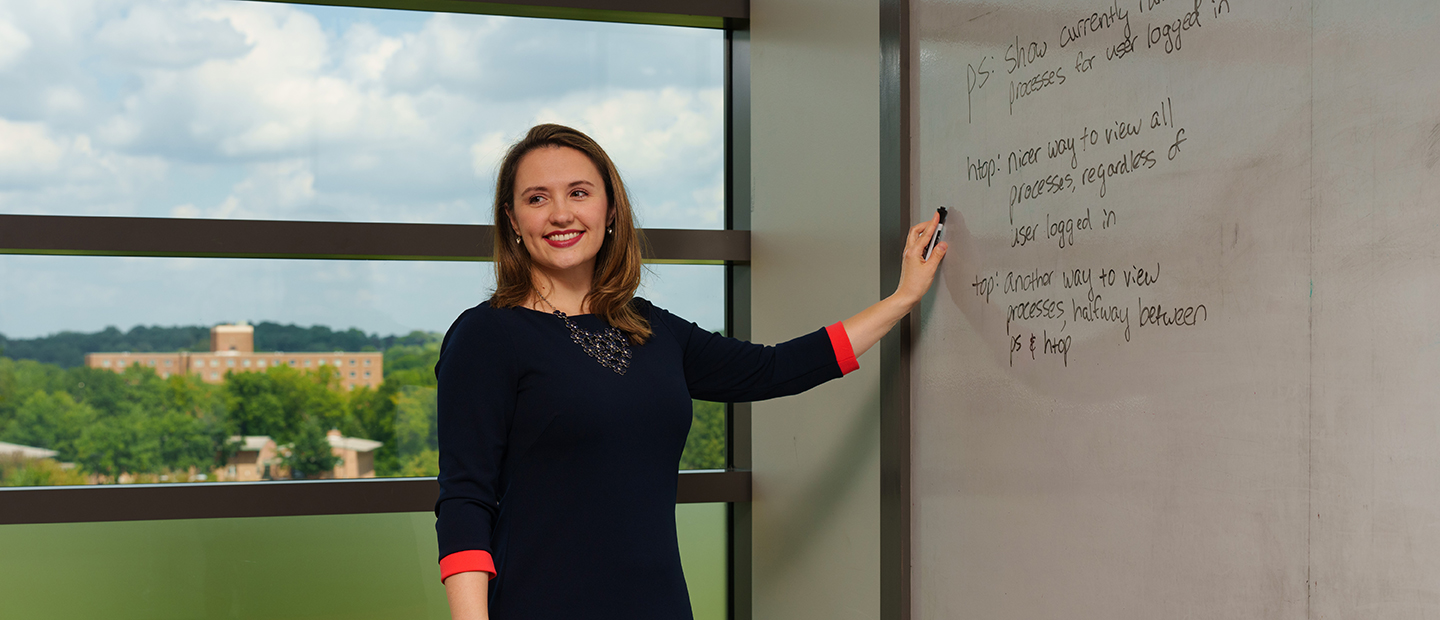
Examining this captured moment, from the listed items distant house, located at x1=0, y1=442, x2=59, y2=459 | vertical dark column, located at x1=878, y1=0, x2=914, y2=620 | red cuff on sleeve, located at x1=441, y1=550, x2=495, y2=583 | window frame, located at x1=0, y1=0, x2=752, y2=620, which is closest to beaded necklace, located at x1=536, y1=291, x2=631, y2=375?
red cuff on sleeve, located at x1=441, y1=550, x2=495, y2=583

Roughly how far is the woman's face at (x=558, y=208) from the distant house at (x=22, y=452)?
1207mm

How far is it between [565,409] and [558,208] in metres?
0.29

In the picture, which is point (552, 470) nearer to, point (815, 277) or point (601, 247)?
point (601, 247)

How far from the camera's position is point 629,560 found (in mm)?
1291

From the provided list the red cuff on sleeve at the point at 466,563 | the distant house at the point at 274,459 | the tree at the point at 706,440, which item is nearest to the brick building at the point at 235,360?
the distant house at the point at 274,459

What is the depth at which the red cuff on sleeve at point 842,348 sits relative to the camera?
143cm

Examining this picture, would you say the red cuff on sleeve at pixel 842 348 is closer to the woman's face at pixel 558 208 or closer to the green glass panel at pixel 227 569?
the woman's face at pixel 558 208

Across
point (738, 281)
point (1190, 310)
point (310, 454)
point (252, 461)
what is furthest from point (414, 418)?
point (1190, 310)

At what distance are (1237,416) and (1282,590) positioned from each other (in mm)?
140

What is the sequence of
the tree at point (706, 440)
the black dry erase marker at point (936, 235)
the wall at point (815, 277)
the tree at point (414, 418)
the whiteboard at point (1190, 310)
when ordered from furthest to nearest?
the tree at point (706, 440) < the tree at point (414, 418) < the wall at point (815, 277) < the black dry erase marker at point (936, 235) < the whiteboard at point (1190, 310)

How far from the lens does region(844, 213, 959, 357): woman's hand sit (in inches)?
52.2

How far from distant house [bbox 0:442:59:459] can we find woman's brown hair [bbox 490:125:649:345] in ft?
3.77

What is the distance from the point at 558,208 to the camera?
1340mm

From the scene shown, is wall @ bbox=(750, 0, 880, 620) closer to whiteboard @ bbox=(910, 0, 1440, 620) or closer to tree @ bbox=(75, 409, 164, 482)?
whiteboard @ bbox=(910, 0, 1440, 620)
